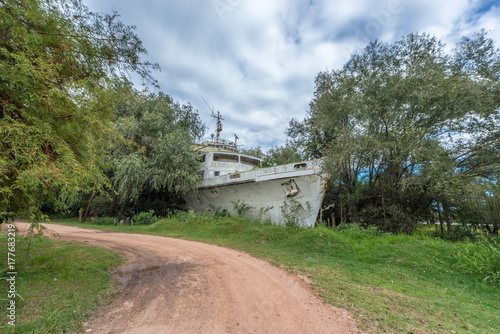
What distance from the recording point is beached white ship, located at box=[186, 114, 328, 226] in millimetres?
9672

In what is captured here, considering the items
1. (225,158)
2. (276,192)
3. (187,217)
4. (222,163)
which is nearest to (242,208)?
(276,192)

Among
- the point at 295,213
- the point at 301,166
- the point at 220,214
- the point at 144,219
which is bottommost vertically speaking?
the point at 144,219

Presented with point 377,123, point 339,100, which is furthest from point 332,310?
point 339,100

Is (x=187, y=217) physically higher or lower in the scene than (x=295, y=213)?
lower

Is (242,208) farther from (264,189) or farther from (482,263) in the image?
(482,263)

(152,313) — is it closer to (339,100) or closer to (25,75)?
(25,75)

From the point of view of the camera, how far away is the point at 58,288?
326cm

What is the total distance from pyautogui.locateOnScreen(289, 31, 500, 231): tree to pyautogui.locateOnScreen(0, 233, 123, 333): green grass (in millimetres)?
8119

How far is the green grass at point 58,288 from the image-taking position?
2451 mm

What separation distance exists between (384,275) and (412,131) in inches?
199

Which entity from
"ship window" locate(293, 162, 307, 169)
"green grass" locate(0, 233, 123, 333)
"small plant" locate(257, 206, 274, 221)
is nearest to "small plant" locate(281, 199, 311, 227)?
"small plant" locate(257, 206, 274, 221)

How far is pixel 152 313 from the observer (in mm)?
2834

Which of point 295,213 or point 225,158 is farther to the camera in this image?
point 225,158

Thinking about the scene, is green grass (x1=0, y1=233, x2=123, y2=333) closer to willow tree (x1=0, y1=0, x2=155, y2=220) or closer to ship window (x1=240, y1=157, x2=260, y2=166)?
willow tree (x1=0, y1=0, x2=155, y2=220)
